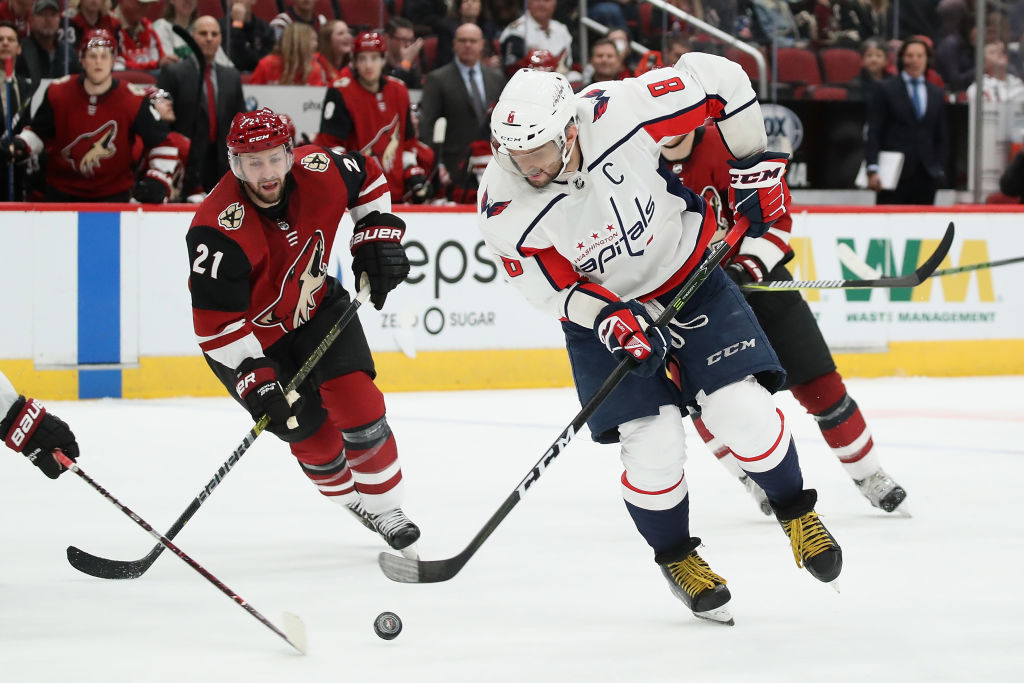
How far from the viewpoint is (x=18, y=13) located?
21.5ft

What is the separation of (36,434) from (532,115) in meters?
1.29

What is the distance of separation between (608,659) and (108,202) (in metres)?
4.51

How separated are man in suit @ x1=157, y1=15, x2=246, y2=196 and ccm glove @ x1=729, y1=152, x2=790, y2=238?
391 centimetres

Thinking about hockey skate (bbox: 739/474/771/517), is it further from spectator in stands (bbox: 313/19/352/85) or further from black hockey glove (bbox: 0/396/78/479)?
spectator in stands (bbox: 313/19/352/85)

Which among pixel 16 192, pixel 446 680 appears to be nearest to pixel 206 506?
pixel 446 680

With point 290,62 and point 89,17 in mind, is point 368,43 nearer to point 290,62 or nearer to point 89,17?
point 290,62

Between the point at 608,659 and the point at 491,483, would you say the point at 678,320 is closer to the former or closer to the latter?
the point at 608,659

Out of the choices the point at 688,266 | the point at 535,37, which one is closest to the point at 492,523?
the point at 688,266

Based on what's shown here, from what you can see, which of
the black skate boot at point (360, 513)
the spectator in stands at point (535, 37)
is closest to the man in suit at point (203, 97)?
the spectator in stands at point (535, 37)

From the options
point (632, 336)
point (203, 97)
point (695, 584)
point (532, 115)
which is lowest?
point (695, 584)

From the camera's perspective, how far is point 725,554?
3.34 m

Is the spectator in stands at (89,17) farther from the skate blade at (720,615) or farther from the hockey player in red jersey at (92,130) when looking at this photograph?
the skate blade at (720,615)

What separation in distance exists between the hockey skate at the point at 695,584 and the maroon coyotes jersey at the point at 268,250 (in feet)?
3.59

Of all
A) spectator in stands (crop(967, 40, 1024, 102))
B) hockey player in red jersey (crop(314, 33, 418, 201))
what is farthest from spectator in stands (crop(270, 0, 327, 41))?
spectator in stands (crop(967, 40, 1024, 102))
